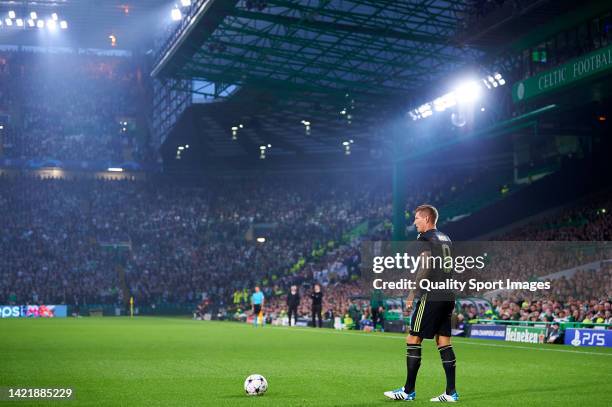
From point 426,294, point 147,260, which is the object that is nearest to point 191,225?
point 147,260

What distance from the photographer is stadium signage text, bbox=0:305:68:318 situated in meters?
49.9

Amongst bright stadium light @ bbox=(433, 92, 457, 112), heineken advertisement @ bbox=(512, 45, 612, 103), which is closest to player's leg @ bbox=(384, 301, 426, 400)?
heineken advertisement @ bbox=(512, 45, 612, 103)

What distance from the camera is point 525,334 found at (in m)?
24.7

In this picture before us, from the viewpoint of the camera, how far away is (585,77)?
2595cm

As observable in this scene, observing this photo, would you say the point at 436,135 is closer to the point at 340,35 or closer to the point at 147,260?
the point at 340,35

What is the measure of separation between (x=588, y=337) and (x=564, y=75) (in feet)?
30.1

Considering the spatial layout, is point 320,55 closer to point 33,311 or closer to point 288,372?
point 33,311

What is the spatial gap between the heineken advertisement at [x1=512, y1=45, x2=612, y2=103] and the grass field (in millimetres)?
9233

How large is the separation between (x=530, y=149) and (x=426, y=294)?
1497 inches

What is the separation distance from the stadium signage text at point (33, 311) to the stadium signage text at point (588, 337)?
35.6 m

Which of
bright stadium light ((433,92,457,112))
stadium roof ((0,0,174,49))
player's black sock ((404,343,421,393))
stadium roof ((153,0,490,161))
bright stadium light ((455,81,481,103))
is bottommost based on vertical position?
player's black sock ((404,343,421,393))

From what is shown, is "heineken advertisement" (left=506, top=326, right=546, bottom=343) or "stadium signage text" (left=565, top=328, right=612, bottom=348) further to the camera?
"heineken advertisement" (left=506, top=326, right=546, bottom=343)

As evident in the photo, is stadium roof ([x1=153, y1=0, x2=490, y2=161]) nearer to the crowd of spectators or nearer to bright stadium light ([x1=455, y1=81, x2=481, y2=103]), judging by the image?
bright stadium light ([x1=455, y1=81, x2=481, y2=103])

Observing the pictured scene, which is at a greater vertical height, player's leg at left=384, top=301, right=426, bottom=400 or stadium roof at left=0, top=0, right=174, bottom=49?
stadium roof at left=0, top=0, right=174, bottom=49
